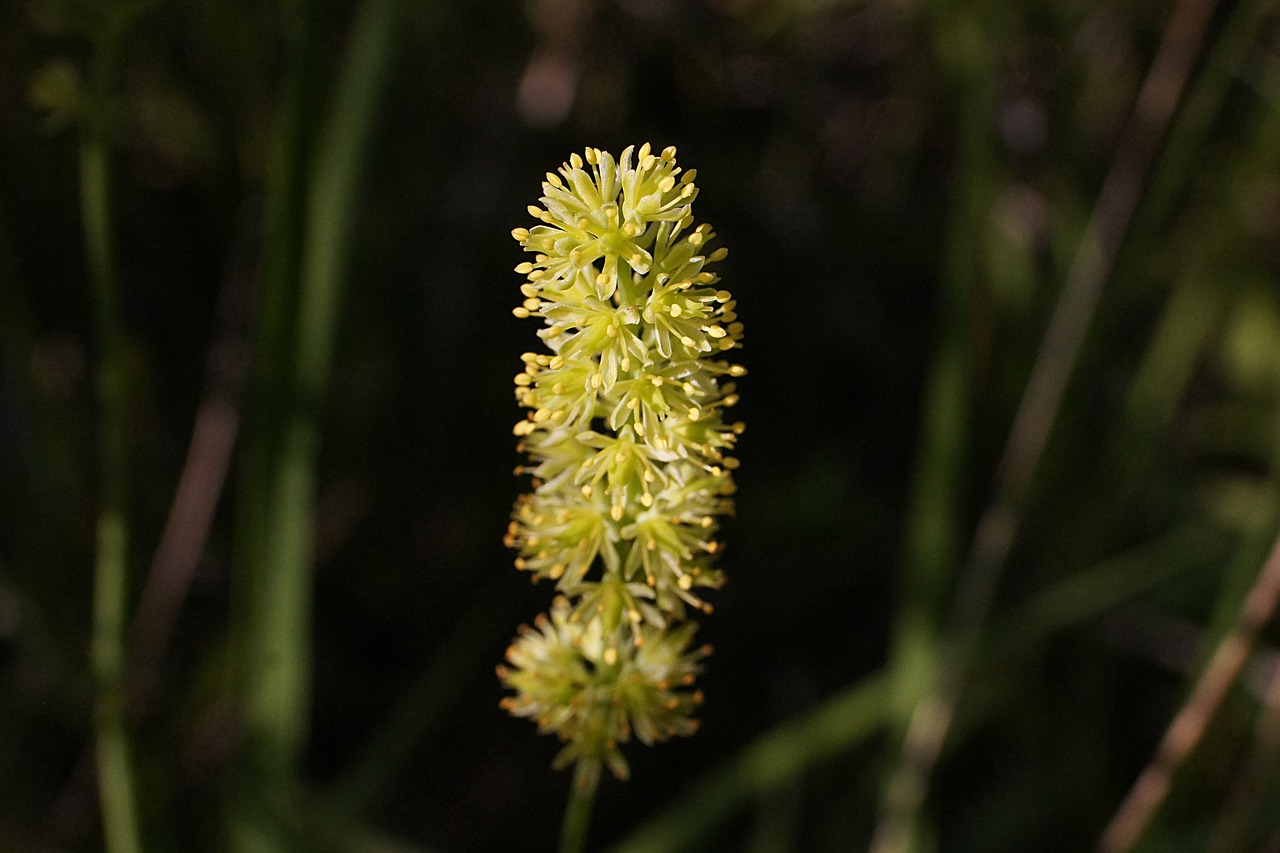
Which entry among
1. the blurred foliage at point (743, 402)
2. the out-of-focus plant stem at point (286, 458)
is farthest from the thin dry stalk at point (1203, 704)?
the out-of-focus plant stem at point (286, 458)

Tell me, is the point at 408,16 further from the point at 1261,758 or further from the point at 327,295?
the point at 1261,758

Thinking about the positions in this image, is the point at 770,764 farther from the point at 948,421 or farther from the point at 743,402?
the point at 743,402

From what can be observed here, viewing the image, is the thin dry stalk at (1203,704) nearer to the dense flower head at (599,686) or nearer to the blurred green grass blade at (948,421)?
the blurred green grass blade at (948,421)

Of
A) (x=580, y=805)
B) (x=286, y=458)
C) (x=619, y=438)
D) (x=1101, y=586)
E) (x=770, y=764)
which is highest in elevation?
(x=619, y=438)

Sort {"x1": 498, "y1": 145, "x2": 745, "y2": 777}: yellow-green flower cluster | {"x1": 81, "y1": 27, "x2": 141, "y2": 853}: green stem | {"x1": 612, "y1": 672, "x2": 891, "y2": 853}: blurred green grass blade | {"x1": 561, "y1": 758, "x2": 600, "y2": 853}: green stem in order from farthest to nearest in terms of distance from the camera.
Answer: {"x1": 612, "y1": 672, "x2": 891, "y2": 853}: blurred green grass blade
{"x1": 81, "y1": 27, "x2": 141, "y2": 853}: green stem
{"x1": 561, "y1": 758, "x2": 600, "y2": 853}: green stem
{"x1": 498, "y1": 145, "x2": 745, "y2": 777}: yellow-green flower cluster

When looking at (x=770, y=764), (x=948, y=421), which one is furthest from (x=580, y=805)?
(x=948, y=421)

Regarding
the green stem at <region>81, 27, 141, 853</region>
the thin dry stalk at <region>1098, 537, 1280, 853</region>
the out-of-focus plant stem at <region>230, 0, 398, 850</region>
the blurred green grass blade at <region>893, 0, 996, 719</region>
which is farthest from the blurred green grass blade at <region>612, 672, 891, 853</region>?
the green stem at <region>81, 27, 141, 853</region>

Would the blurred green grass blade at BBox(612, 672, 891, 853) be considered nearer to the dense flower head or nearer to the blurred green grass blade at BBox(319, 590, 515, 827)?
the blurred green grass blade at BBox(319, 590, 515, 827)
